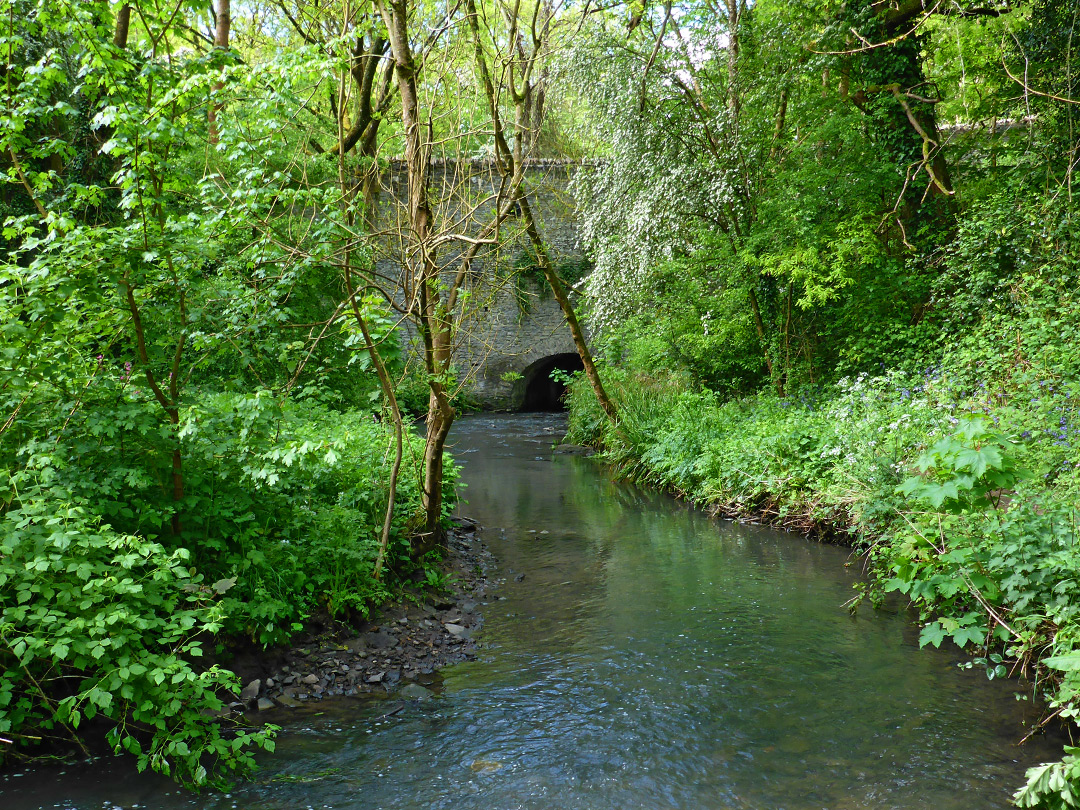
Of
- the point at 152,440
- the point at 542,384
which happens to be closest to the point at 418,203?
the point at 152,440

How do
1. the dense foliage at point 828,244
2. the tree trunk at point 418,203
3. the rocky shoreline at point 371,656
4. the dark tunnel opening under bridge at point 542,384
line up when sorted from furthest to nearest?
the dark tunnel opening under bridge at point 542,384 < the dense foliage at point 828,244 < the tree trunk at point 418,203 < the rocky shoreline at point 371,656

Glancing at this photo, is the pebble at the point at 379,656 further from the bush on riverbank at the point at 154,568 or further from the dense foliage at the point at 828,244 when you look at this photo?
the dense foliage at the point at 828,244

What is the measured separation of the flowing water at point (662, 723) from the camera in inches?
127

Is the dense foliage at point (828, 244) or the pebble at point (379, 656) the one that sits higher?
the dense foliage at point (828, 244)

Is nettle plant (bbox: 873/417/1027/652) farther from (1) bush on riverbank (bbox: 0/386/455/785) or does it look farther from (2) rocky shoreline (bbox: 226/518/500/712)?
(1) bush on riverbank (bbox: 0/386/455/785)

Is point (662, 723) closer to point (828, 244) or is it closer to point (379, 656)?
point (379, 656)

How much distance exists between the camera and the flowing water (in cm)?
322

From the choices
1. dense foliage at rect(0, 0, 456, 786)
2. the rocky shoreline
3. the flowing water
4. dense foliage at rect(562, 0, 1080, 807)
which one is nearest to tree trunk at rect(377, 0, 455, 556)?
Result: dense foliage at rect(0, 0, 456, 786)

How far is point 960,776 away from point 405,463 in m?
4.29

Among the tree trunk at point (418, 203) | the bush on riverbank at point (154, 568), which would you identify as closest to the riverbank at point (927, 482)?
the tree trunk at point (418, 203)

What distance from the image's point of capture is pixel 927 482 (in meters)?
3.74


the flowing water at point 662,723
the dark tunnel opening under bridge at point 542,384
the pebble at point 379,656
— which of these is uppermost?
the dark tunnel opening under bridge at point 542,384

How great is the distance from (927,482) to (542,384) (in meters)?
19.2

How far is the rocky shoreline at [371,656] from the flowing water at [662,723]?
160mm
